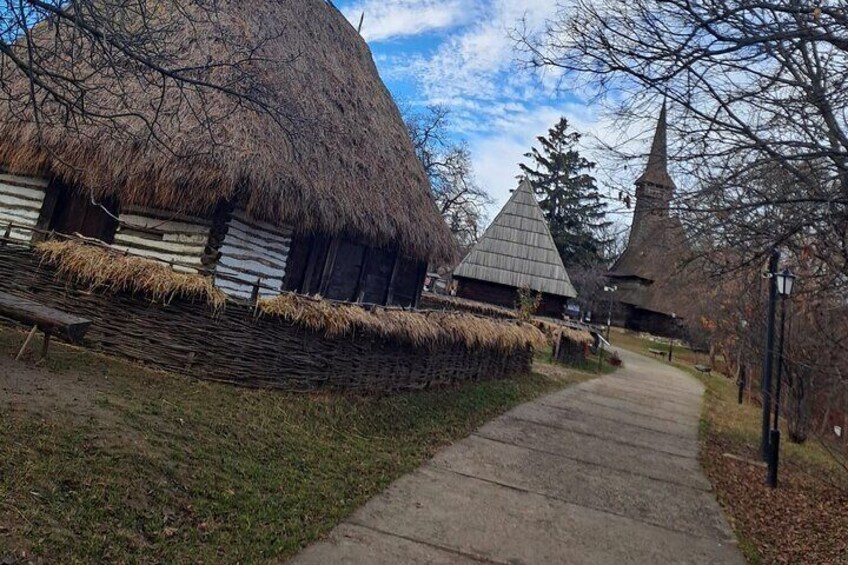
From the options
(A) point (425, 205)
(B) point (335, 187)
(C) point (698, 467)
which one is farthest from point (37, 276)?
(C) point (698, 467)

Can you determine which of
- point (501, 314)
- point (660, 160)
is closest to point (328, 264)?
point (660, 160)

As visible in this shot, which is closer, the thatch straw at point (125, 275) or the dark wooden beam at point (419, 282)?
the thatch straw at point (125, 275)

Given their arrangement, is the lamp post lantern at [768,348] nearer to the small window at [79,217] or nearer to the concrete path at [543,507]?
the concrete path at [543,507]

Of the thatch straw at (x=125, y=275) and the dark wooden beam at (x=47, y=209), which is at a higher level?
the dark wooden beam at (x=47, y=209)

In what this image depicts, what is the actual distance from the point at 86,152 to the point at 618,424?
361 inches

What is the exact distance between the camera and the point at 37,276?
6895mm

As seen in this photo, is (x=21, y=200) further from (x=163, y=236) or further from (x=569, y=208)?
(x=569, y=208)

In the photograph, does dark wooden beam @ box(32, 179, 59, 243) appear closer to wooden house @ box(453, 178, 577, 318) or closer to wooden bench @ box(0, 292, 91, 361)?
wooden bench @ box(0, 292, 91, 361)

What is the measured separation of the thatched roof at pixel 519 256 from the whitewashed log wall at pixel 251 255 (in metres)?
14.2

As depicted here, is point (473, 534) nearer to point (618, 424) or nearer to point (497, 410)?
point (497, 410)

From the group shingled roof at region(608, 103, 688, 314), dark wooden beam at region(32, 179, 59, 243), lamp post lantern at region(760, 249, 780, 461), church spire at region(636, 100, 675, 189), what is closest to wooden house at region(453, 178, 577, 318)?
lamp post lantern at region(760, 249, 780, 461)

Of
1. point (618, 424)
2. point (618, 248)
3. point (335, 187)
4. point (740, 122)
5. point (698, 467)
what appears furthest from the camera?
point (618, 248)

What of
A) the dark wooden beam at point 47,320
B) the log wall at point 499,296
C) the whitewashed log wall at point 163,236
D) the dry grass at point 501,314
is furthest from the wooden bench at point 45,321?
the log wall at point 499,296

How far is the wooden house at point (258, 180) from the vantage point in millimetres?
7598
